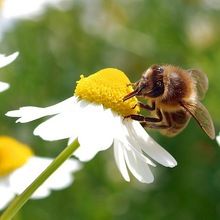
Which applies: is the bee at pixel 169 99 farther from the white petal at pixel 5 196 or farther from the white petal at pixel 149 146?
the white petal at pixel 5 196

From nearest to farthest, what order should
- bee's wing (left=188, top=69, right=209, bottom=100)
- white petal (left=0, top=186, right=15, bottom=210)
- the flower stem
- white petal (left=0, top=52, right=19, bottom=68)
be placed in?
the flower stem → white petal (left=0, top=52, right=19, bottom=68) → bee's wing (left=188, top=69, right=209, bottom=100) → white petal (left=0, top=186, right=15, bottom=210)

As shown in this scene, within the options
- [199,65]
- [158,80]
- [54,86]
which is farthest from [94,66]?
[158,80]

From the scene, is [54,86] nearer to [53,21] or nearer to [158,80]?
[53,21]

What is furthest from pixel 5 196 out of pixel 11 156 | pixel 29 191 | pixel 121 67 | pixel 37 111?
pixel 121 67

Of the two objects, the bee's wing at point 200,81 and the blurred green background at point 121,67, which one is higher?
the blurred green background at point 121,67

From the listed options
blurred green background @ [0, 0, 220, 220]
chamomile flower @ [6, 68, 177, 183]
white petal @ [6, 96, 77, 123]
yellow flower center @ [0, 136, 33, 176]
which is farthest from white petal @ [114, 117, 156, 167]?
blurred green background @ [0, 0, 220, 220]

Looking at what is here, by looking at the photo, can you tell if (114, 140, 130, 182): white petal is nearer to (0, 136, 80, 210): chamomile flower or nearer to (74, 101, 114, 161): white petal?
(74, 101, 114, 161): white petal

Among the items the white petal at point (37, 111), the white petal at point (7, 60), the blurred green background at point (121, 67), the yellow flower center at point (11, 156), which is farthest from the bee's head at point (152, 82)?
the blurred green background at point (121, 67)
